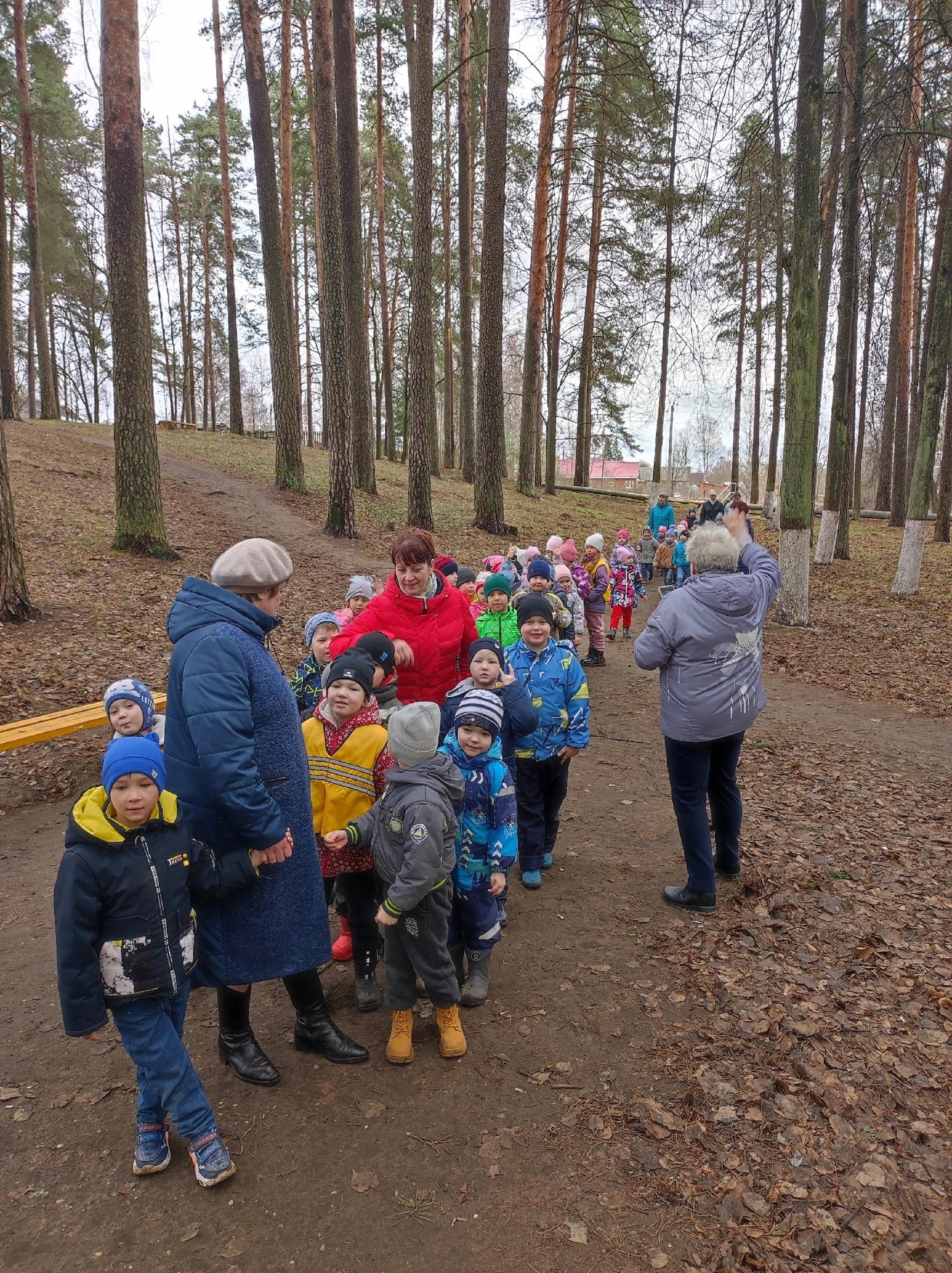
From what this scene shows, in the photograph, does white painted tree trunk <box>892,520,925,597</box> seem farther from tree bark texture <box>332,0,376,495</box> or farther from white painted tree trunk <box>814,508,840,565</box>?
tree bark texture <box>332,0,376,495</box>

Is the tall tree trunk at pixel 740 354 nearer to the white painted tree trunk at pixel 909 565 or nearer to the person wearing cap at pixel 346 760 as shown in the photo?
the white painted tree trunk at pixel 909 565

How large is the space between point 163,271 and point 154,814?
42.6 m

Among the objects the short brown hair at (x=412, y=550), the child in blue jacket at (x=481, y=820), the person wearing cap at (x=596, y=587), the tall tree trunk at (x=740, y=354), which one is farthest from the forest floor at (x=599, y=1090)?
the tall tree trunk at (x=740, y=354)

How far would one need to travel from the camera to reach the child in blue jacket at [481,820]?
3.34 m

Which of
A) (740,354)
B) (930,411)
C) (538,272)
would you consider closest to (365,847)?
(930,411)

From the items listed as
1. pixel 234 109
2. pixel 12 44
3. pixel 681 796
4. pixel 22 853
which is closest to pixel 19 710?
pixel 22 853

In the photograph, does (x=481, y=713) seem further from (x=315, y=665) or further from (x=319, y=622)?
(x=319, y=622)

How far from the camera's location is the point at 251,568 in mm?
2611

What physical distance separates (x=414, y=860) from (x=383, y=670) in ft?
3.65

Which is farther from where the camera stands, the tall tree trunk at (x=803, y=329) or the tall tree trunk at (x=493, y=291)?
the tall tree trunk at (x=493, y=291)

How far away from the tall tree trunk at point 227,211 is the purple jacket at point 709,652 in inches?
915

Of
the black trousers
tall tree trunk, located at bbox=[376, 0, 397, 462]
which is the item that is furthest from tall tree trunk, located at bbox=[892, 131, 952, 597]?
tall tree trunk, located at bbox=[376, 0, 397, 462]

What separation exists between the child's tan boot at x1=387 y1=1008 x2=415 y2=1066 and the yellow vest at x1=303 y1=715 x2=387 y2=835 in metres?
0.83

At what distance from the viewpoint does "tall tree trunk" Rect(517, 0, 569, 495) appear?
17202 millimetres
